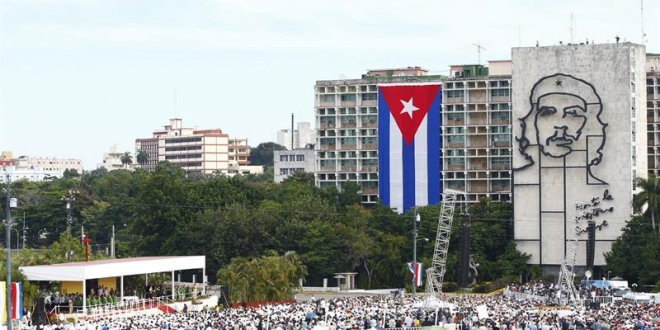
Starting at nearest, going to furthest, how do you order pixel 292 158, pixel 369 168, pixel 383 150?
pixel 383 150
pixel 369 168
pixel 292 158

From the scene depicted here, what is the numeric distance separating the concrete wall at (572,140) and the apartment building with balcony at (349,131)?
15.9 meters

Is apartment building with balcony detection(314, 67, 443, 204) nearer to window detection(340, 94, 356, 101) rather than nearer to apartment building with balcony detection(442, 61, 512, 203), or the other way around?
window detection(340, 94, 356, 101)

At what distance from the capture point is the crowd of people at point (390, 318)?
2250 inches

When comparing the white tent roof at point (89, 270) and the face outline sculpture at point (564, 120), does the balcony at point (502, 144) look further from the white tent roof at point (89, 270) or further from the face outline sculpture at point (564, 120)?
the white tent roof at point (89, 270)

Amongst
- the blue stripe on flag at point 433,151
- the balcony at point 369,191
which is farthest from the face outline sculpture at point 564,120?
the balcony at point 369,191

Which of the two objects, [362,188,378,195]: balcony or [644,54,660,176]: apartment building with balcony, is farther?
[362,188,378,195]: balcony

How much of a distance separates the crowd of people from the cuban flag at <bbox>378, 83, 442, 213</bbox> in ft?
136

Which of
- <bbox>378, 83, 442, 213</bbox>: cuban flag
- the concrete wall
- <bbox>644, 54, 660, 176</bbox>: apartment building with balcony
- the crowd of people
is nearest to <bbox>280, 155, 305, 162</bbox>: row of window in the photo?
<bbox>378, 83, 442, 213</bbox>: cuban flag

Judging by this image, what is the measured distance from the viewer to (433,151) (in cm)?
11212

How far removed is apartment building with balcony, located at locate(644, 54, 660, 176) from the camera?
381 ft

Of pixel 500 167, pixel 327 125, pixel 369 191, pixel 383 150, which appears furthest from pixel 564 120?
pixel 327 125

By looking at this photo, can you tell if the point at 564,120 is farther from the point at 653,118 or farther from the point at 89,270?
the point at 89,270

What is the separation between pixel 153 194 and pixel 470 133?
90.4 feet

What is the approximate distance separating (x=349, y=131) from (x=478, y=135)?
12214mm
